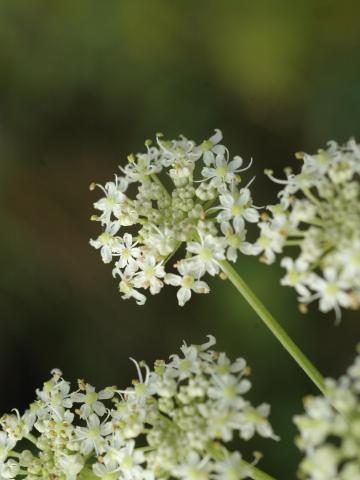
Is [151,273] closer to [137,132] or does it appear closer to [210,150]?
[210,150]

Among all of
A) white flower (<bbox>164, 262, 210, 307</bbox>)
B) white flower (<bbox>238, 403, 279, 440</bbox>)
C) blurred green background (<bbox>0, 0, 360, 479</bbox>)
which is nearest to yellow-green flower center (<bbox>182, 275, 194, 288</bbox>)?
white flower (<bbox>164, 262, 210, 307</bbox>)

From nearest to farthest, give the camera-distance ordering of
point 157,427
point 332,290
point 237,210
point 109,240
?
1. point 332,290
2. point 157,427
3. point 237,210
4. point 109,240

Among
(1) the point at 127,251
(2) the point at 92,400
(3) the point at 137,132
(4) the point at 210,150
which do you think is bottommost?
(2) the point at 92,400

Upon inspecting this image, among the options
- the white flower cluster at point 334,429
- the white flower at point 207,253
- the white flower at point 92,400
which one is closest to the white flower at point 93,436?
the white flower at point 92,400

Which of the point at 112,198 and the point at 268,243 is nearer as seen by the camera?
the point at 268,243

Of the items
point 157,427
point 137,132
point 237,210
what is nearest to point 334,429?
point 157,427

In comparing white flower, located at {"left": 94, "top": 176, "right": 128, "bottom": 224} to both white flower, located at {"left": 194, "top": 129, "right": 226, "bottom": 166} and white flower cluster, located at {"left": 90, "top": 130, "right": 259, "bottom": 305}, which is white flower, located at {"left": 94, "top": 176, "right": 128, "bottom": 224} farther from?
white flower, located at {"left": 194, "top": 129, "right": 226, "bottom": 166}
